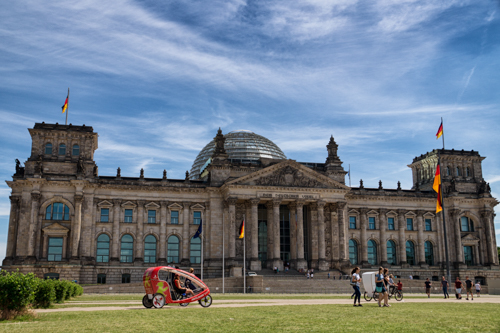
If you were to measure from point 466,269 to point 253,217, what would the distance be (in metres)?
35.7

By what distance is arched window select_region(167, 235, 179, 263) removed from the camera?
75.4 m

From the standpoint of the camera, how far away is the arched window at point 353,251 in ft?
270

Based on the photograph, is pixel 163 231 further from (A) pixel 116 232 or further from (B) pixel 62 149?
(B) pixel 62 149

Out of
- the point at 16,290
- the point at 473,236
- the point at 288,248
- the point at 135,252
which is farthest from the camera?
the point at 473,236

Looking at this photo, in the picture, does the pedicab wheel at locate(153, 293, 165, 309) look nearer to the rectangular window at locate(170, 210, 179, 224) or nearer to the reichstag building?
the reichstag building

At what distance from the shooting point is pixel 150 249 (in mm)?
74938

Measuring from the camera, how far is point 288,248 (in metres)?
79.2

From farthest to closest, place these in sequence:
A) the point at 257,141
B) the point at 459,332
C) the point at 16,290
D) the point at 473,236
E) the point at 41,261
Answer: the point at 257,141
the point at 473,236
the point at 41,261
the point at 16,290
the point at 459,332

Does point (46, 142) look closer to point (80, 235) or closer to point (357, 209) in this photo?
point (80, 235)

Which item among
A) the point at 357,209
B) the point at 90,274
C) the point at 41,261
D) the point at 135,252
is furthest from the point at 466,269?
the point at 41,261

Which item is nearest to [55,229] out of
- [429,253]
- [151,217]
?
[151,217]

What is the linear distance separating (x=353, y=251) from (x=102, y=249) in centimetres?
3769

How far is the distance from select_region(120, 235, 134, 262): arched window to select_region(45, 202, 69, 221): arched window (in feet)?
27.4

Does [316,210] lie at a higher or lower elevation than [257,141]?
lower
